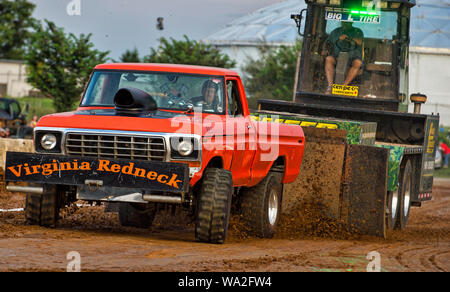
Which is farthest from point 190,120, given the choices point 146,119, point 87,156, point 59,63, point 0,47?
point 0,47

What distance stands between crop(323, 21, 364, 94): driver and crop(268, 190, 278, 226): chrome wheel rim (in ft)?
19.1

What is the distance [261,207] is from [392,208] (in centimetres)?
375

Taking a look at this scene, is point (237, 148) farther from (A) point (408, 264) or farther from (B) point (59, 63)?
(B) point (59, 63)

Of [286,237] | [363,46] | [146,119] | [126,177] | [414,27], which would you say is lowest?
[286,237]

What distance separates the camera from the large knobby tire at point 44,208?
1027 centimetres

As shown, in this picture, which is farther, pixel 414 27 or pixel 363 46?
pixel 414 27

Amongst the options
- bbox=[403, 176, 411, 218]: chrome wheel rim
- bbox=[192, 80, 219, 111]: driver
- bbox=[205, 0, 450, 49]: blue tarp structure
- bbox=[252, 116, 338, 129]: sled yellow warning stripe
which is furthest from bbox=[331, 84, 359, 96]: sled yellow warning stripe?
bbox=[205, 0, 450, 49]: blue tarp structure

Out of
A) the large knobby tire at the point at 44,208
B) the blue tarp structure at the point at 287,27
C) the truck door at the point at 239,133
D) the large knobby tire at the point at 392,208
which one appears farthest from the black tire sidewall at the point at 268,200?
the blue tarp structure at the point at 287,27

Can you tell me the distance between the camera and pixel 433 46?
213 ft

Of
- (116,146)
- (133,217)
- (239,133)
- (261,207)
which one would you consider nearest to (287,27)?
(133,217)

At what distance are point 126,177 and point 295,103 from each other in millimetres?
7153

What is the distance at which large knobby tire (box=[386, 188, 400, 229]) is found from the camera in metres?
13.9

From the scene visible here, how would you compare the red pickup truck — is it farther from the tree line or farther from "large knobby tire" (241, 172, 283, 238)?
the tree line

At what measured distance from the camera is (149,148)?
945 centimetres
